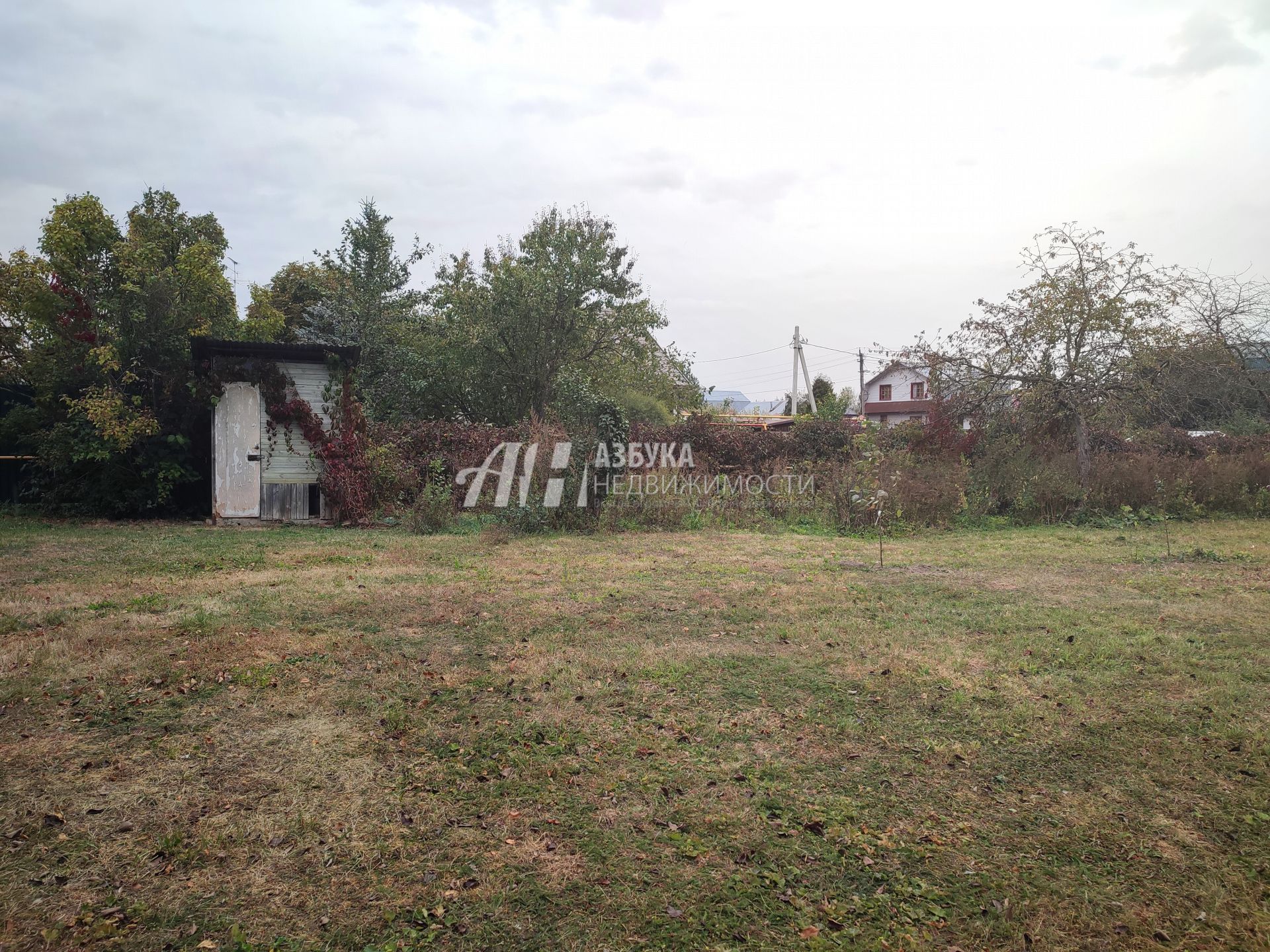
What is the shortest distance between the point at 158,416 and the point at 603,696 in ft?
35.9

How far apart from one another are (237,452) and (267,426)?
64 centimetres

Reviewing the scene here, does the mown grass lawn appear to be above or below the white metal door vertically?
below

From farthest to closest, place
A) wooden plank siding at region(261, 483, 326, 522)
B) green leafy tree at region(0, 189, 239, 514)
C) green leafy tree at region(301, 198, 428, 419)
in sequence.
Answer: green leafy tree at region(301, 198, 428, 419) → wooden plank siding at region(261, 483, 326, 522) → green leafy tree at region(0, 189, 239, 514)

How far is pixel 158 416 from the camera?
11617mm

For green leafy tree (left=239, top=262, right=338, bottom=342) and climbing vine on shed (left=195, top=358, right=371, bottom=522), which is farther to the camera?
green leafy tree (left=239, top=262, right=338, bottom=342)

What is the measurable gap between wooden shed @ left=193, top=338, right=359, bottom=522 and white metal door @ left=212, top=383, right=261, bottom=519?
11 millimetres

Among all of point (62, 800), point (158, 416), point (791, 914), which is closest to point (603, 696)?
point (791, 914)

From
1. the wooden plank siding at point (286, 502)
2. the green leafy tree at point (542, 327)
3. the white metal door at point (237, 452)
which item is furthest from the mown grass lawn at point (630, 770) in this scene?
the green leafy tree at point (542, 327)

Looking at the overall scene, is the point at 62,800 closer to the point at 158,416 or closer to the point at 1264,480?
the point at 158,416

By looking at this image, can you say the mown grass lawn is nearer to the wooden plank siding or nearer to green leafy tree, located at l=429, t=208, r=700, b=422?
the wooden plank siding

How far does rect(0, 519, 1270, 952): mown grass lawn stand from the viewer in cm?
231

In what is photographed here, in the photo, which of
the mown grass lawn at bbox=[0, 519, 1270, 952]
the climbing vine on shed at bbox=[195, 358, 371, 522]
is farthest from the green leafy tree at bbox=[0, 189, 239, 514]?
the mown grass lawn at bbox=[0, 519, 1270, 952]

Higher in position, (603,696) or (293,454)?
(293,454)

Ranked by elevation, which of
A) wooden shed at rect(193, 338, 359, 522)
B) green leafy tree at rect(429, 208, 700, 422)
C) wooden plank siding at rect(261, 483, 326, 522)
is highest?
green leafy tree at rect(429, 208, 700, 422)
